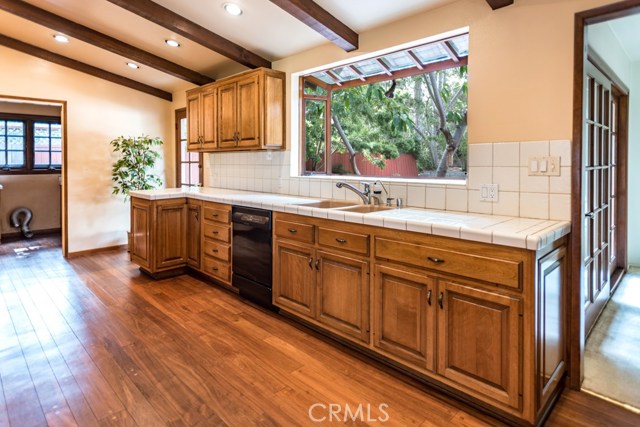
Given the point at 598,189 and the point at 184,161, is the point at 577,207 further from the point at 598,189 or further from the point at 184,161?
the point at 184,161

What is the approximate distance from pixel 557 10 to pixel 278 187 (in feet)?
8.77

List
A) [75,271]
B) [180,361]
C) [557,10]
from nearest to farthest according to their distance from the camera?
1. [557,10]
2. [180,361]
3. [75,271]

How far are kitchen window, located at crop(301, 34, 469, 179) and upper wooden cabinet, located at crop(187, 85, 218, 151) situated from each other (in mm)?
1074

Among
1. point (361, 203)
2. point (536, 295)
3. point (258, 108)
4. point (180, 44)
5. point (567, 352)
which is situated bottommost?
point (567, 352)

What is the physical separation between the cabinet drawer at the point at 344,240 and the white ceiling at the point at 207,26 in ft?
5.16

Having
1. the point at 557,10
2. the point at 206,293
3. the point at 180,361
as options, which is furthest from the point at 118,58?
the point at 557,10

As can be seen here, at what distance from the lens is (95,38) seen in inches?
154

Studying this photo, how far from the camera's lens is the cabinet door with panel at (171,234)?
12.7 ft

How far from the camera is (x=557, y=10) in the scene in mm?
2061

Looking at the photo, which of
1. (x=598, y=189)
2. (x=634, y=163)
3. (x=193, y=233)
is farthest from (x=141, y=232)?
(x=634, y=163)

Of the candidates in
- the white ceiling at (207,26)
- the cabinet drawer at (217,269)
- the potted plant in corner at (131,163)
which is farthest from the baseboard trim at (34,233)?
the cabinet drawer at (217,269)

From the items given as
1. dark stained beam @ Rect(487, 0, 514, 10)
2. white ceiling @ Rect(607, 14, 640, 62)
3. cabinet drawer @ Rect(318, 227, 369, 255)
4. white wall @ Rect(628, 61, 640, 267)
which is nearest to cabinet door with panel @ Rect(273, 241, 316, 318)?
cabinet drawer @ Rect(318, 227, 369, 255)

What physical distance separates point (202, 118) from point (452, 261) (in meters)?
3.45

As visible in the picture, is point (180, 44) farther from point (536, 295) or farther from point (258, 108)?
point (536, 295)
